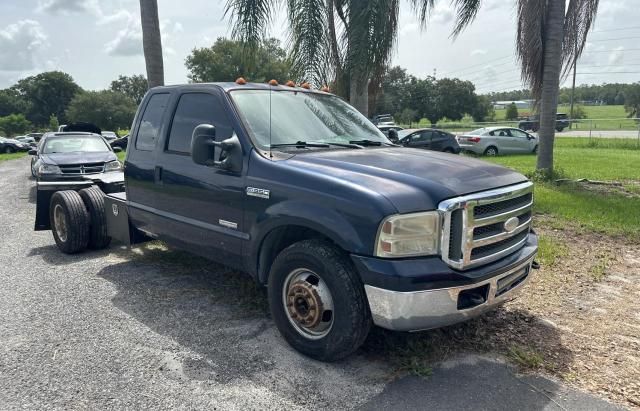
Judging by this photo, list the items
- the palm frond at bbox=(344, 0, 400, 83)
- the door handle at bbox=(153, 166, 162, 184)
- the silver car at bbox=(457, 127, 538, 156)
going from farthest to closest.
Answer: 1. the silver car at bbox=(457, 127, 538, 156)
2. the palm frond at bbox=(344, 0, 400, 83)
3. the door handle at bbox=(153, 166, 162, 184)

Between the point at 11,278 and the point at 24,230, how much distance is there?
9.57 feet

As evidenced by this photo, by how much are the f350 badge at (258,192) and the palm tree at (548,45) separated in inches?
346

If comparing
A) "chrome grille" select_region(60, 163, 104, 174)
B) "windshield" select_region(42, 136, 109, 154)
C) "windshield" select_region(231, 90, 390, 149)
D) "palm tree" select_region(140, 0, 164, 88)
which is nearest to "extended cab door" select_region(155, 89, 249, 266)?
"windshield" select_region(231, 90, 390, 149)

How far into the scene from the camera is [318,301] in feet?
11.0

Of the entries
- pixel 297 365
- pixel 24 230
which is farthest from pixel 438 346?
pixel 24 230

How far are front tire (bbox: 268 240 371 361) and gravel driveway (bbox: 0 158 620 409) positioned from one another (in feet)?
0.58

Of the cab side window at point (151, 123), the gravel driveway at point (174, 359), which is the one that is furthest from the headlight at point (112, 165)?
the cab side window at point (151, 123)

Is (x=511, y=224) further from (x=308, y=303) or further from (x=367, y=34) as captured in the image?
(x=367, y=34)

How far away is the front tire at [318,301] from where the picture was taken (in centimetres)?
319

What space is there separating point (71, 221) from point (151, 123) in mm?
1883

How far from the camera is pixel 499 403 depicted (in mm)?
3021

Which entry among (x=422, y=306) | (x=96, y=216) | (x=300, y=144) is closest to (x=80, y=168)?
(x=96, y=216)

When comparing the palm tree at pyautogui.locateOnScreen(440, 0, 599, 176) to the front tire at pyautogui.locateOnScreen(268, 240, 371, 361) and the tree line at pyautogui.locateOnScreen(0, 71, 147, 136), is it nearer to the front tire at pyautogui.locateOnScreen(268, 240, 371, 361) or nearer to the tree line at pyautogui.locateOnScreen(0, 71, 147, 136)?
the front tire at pyautogui.locateOnScreen(268, 240, 371, 361)

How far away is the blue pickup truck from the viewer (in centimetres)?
306
